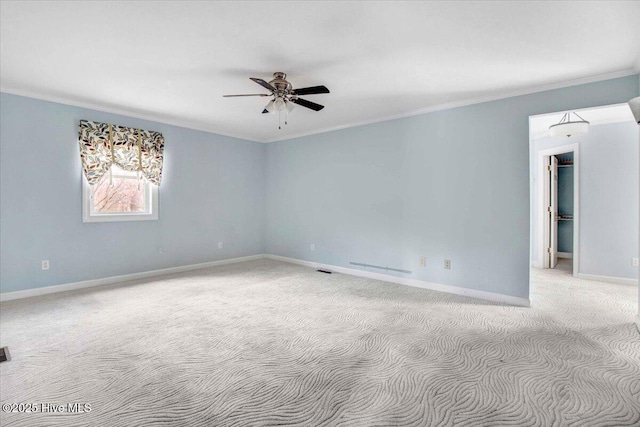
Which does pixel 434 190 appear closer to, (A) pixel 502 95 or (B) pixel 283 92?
(A) pixel 502 95

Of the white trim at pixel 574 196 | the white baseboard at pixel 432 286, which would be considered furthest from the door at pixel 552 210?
the white baseboard at pixel 432 286

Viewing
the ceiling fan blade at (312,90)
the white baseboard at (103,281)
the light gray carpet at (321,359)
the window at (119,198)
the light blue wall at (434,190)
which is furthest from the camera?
the window at (119,198)

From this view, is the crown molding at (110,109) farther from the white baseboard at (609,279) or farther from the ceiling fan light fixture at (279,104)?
the white baseboard at (609,279)

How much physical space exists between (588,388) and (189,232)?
526cm

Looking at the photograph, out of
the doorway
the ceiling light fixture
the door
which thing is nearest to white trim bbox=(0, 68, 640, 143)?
the ceiling light fixture

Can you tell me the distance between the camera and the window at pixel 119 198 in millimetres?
4290

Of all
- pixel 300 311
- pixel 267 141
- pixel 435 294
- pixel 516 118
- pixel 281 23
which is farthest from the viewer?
pixel 267 141

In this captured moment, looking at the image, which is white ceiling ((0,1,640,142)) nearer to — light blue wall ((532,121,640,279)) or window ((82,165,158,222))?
window ((82,165,158,222))

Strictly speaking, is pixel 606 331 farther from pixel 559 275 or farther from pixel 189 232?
pixel 189 232

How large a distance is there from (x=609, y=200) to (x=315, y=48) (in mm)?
4971

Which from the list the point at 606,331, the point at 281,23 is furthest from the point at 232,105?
the point at 606,331

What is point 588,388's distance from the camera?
77.9 inches

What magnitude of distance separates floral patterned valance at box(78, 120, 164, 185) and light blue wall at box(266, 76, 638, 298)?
2.38 metres

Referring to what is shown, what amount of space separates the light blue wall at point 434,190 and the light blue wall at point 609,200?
2071 millimetres
